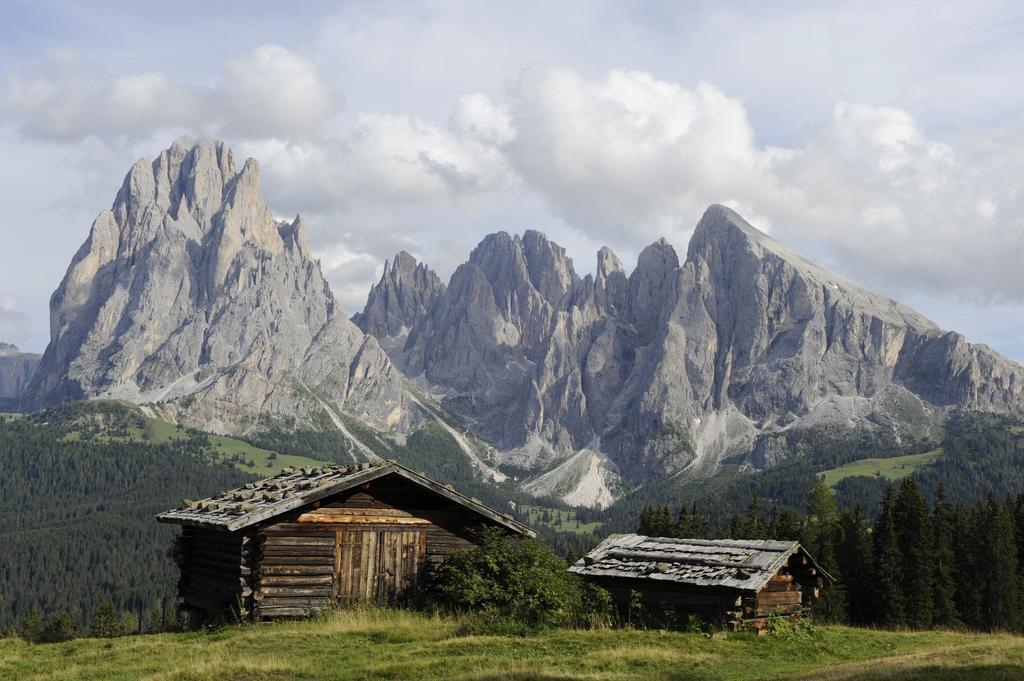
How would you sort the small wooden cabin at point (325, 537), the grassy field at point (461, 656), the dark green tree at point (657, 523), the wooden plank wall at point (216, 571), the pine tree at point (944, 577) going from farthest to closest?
the dark green tree at point (657, 523), the pine tree at point (944, 577), the wooden plank wall at point (216, 571), the small wooden cabin at point (325, 537), the grassy field at point (461, 656)

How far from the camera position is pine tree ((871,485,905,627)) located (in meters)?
77.5

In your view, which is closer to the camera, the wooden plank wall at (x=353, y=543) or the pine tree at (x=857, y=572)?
the wooden plank wall at (x=353, y=543)

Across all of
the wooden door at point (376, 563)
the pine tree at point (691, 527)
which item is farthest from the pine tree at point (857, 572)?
the wooden door at point (376, 563)

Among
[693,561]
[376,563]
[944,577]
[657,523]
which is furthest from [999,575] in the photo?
[376,563]

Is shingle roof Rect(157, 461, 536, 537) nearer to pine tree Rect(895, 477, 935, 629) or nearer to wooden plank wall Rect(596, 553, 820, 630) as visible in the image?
wooden plank wall Rect(596, 553, 820, 630)

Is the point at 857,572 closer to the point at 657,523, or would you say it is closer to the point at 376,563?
the point at 657,523

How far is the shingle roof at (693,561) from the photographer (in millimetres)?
29141

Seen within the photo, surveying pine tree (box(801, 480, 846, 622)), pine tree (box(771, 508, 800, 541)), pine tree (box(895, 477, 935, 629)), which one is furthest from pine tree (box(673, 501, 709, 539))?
pine tree (box(895, 477, 935, 629))

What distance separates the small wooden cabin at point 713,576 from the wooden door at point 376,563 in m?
6.43

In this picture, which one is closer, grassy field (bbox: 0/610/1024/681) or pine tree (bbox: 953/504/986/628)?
grassy field (bbox: 0/610/1024/681)

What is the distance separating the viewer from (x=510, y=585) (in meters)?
28.2

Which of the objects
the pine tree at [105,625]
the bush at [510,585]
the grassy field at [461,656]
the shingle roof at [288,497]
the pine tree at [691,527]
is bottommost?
the pine tree at [105,625]

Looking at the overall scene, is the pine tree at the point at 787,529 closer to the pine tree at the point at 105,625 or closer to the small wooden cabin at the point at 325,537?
the pine tree at the point at 105,625

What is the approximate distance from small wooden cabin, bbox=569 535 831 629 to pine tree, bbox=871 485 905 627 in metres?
50.9
